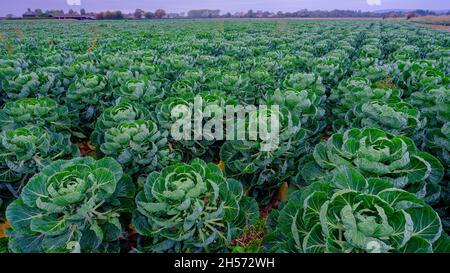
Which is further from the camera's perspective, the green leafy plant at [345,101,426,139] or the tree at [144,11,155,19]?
the tree at [144,11,155,19]

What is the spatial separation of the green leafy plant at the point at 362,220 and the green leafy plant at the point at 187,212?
2.02 feet

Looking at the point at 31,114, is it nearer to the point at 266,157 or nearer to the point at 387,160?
the point at 266,157

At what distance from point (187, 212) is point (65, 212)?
3.01ft

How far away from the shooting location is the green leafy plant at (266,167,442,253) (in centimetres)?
183

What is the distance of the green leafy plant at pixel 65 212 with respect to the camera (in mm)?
2303

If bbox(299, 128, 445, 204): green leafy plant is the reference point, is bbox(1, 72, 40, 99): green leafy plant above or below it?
above

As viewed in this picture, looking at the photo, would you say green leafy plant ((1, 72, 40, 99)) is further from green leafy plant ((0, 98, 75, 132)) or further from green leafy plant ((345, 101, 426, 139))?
green leafy plant ((345, 101, 426, 139))

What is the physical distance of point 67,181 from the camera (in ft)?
7.93

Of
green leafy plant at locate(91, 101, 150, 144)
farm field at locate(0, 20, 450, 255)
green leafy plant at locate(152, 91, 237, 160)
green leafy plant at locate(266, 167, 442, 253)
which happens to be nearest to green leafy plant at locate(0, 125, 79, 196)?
farm field at locate(0, 20, 450, 255)

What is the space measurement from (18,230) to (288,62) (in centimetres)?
647

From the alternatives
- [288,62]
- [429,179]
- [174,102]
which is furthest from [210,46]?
[429,179]

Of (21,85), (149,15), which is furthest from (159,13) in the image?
(21,85)

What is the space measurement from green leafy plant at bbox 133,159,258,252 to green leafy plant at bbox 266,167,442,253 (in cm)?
61

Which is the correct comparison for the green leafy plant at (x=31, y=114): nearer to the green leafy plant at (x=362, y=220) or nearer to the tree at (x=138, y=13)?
the green leafy plant at (x=362, y=220)
